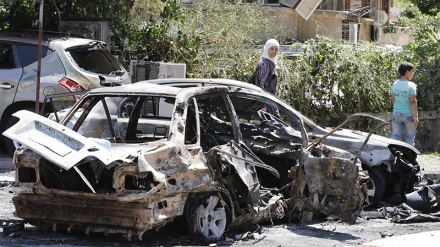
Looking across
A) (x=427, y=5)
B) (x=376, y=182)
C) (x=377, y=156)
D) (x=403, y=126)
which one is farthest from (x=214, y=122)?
(x=427, y=5)

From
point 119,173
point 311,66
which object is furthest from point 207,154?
point 311,66

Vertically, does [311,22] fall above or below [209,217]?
above

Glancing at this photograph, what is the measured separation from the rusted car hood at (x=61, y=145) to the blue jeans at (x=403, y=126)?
6.41 metres

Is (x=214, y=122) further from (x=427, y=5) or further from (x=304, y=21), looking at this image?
(x=304, y=21)

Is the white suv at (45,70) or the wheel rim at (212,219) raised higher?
the white suv at (45,70)

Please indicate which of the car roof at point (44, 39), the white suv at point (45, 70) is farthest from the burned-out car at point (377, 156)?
the car roof at point (44, 39)

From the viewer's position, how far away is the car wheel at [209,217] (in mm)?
8164

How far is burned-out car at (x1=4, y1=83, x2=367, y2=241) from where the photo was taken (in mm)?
7680

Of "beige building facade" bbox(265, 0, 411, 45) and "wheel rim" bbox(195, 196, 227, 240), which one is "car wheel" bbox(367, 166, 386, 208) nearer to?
"wheel rim" bbox(195, 196, 227, 240)

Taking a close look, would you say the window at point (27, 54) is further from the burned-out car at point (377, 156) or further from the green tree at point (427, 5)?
the green tree at point (427, 5)

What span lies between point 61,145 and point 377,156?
4171mm

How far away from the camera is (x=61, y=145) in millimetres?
7824

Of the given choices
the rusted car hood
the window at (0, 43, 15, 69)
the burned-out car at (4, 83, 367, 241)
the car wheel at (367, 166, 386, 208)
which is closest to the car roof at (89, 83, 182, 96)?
the burned-out car at (4, 83, 367, 241)

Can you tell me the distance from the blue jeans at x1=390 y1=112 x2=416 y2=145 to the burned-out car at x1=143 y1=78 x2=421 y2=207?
95.3 inches
